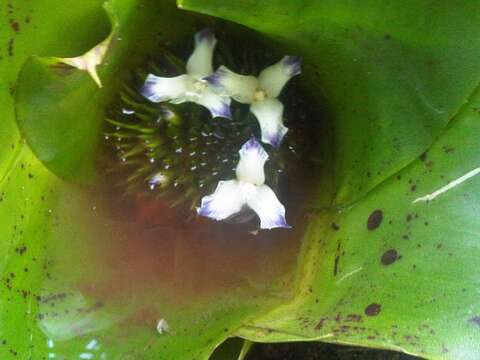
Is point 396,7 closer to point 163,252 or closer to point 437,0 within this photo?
point 437,0

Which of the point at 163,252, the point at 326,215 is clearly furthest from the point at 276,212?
the point at 163,252

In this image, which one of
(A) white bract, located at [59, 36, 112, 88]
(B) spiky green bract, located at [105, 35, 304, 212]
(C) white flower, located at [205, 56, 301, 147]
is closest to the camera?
(A) white bract, located at [59, 36, 112, 88]

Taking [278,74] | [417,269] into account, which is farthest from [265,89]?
[417,269]

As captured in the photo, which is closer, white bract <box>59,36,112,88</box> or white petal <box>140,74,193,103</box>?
white bract <box>59,36,112,88</box>

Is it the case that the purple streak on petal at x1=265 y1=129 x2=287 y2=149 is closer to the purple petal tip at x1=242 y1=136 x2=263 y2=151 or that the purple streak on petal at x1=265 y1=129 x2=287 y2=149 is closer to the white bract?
the purple petal tip at x1=242 y1=136 x2=263 y2=151

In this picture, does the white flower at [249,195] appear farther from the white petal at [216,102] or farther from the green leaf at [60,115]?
the green leaf at [60,115]

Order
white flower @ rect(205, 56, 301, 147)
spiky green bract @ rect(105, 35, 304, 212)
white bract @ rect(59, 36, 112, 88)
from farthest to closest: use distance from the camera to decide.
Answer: spiky green bract @ rect(105, 35, 304, 212) → white flower @ rect(205, 56, 301, 147) → white bract @ rect(59, 36, 112, 88)

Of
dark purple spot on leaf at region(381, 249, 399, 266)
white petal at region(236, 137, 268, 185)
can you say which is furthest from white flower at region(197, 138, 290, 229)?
dark purple spot on leaf at region(381, 249, 399, 266)

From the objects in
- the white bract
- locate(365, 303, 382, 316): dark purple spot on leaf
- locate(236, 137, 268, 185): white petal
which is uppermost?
the white bract

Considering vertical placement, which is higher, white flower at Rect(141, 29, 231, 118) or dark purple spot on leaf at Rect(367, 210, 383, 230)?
white flower at Rect(141, 29, 231, 118)

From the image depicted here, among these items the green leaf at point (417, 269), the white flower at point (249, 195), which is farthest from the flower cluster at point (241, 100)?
the green leaf at point (417, 269)

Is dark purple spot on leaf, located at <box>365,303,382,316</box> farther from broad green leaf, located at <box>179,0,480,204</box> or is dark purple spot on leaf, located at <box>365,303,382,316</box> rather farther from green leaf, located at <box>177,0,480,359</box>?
broad green leaf, located at <box>179,0,480,204</box>
